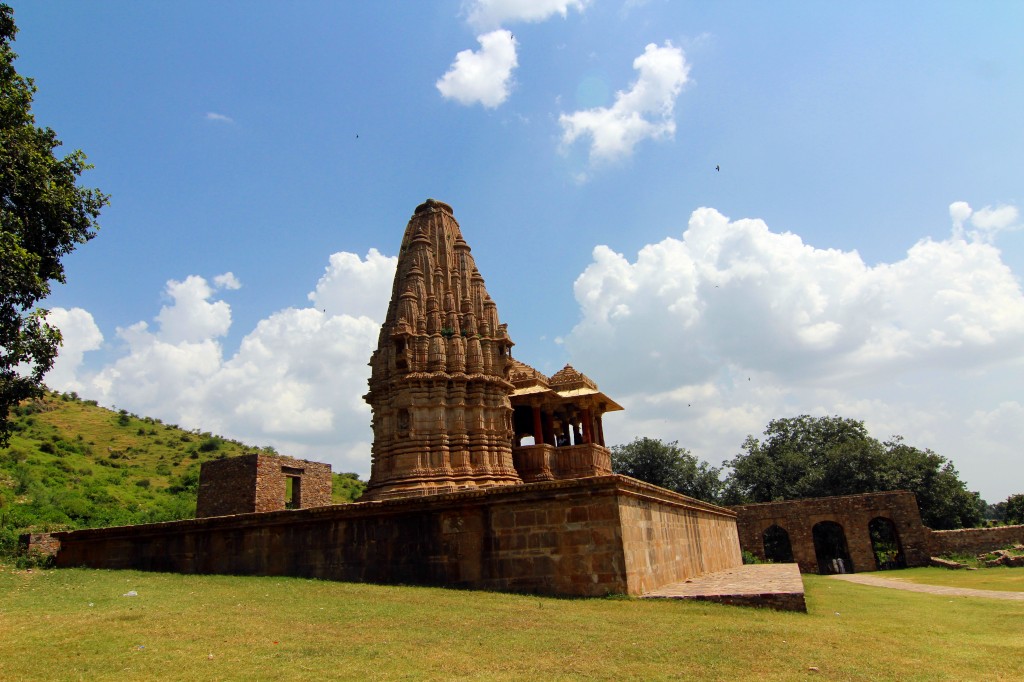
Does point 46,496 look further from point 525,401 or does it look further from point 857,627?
point 857,627

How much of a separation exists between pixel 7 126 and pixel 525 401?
13358mm

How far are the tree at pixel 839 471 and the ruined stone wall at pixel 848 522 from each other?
7.42 meters

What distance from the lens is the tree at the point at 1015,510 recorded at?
3726cm

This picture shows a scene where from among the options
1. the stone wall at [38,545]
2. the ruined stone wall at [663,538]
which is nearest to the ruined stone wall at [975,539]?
the ruined stone wall at [663,538]

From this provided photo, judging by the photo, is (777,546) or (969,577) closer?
(969,577)

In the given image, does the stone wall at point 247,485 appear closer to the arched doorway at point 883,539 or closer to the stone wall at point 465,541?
the stone wall at point 465,541

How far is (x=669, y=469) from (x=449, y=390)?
33.7 metres

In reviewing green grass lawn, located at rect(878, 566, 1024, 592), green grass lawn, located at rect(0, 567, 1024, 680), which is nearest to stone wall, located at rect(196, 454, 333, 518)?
green grass lawn, located at rect(0, 567, 1024, 680)

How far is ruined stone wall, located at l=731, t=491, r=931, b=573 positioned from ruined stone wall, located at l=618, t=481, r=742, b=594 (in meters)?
13.1

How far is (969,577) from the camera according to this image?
867 inches

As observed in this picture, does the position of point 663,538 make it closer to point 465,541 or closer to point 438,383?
point 465,541

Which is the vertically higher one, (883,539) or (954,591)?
(883,539)

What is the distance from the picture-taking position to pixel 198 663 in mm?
5727

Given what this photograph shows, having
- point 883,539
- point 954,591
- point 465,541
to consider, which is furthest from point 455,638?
point 883,539
